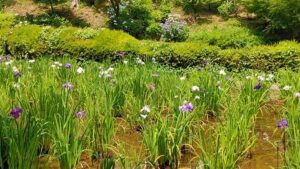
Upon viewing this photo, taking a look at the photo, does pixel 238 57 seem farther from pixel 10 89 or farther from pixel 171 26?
pixel 10 89

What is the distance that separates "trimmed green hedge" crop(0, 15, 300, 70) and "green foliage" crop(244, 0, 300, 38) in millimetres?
2579

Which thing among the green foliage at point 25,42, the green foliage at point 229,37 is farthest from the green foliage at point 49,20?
the green foliage at point 229,37

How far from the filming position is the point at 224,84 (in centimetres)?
550

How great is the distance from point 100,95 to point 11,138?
1578 millimetres

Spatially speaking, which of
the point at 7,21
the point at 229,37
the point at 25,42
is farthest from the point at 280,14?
the point at 7,21

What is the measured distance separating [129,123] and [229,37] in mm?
8175

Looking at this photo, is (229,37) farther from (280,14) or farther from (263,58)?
(263,58)

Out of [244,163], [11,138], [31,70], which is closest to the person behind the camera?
[11,138]

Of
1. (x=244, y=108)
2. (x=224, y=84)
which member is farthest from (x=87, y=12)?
(x=244, y=108)

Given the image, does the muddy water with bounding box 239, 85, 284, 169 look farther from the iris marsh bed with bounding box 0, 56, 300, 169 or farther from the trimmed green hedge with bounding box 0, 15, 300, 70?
the trimmed green hedge with bounding box 0, 15, 300, 70

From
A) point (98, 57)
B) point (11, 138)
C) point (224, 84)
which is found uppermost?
point (11, 138)

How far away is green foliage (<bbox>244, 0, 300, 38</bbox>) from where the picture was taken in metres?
11.6

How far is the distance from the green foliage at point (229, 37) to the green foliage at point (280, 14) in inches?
24.9

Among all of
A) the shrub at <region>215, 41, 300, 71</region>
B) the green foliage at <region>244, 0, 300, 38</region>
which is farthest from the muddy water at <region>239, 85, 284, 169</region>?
the green foliage at <region>244, 0, 300, 38</region>
